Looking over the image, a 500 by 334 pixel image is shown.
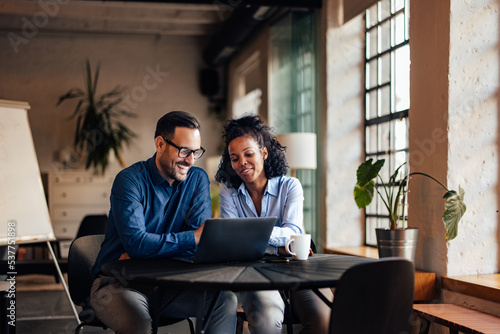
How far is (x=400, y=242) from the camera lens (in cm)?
351

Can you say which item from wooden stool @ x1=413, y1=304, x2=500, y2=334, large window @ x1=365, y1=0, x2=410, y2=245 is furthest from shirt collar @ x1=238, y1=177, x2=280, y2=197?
large window @ x1=365, y1=0, x2=410, y2=245

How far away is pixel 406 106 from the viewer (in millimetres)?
4543

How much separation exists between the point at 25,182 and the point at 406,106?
3.12 metres

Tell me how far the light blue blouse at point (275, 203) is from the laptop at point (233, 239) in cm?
60

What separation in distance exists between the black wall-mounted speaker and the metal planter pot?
6334mm

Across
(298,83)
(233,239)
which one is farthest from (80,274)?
(298,83)

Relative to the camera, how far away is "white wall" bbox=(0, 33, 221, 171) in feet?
29.6

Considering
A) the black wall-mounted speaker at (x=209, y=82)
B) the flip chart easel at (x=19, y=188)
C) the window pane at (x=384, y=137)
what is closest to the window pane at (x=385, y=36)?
the window pane at (x=384, y=137)

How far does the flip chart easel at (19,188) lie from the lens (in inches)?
160

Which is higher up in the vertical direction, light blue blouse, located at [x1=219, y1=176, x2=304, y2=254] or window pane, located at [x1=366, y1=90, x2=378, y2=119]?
window pane, located at [x1=366, y1=90, x2=378, y2=119]

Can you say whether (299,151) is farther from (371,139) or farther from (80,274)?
(80,274)

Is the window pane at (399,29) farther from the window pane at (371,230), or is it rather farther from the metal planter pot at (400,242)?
the metal planter pot at (400,242)

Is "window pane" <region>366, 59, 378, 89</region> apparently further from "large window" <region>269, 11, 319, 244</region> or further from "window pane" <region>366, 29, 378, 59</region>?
"large window" <region>269, 11, 319, 244</region>

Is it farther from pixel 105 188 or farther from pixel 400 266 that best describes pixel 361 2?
pixel 105 188
